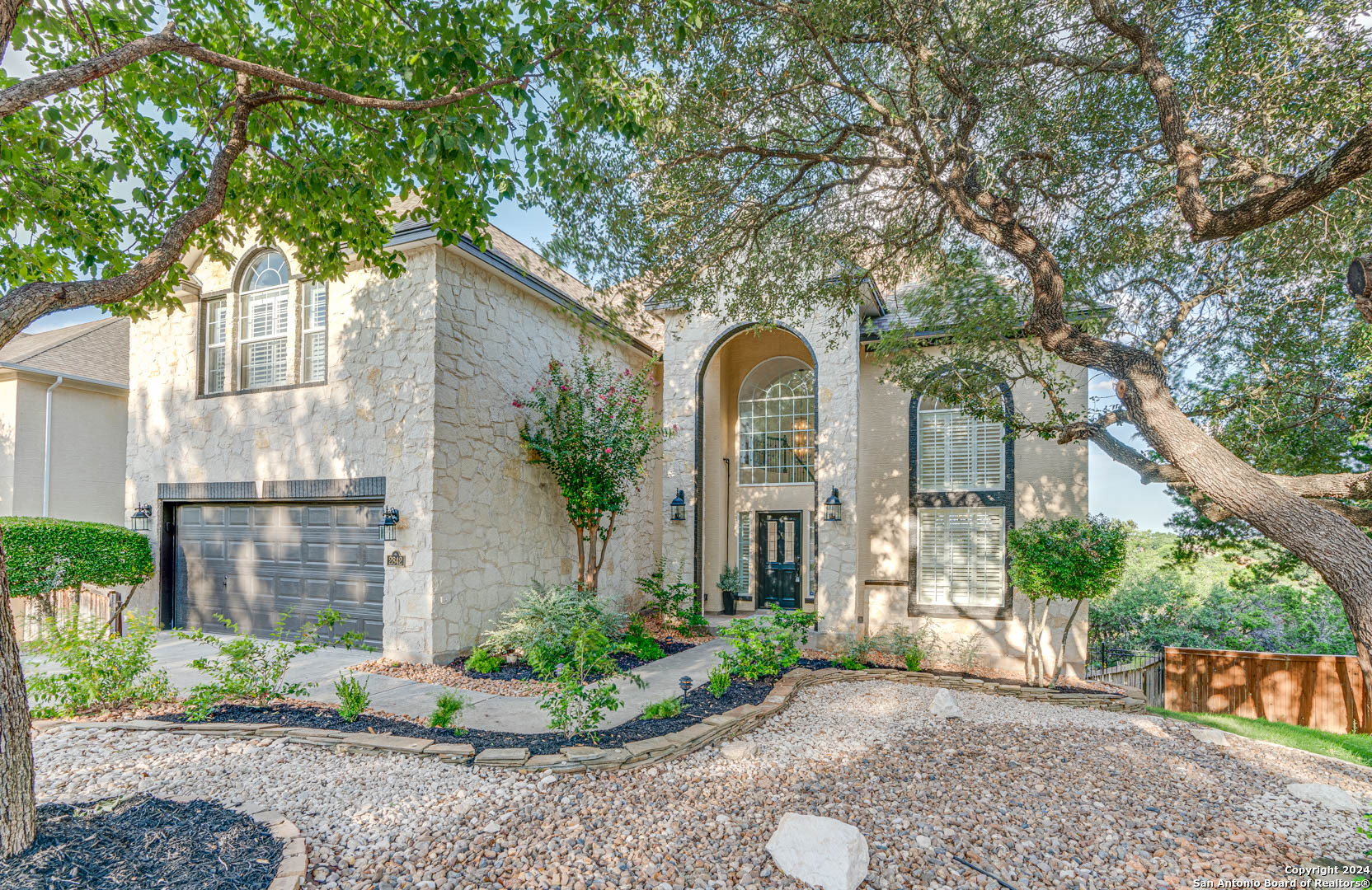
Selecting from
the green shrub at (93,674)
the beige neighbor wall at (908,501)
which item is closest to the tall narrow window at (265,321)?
the green shrub at (93,674)

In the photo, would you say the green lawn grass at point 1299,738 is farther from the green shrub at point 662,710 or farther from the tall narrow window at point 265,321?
the tall narrow window at point 265,321

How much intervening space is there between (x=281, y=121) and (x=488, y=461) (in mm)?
4154

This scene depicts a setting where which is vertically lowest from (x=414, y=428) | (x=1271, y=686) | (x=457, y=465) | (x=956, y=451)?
(x=1271, y=686)

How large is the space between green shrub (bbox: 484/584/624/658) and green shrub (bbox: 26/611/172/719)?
3077mm

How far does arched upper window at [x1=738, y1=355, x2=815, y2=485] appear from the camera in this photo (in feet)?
39.6

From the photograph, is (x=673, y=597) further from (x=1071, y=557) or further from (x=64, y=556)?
(x=64, y=556)

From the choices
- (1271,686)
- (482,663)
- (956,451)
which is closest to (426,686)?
(482,663)

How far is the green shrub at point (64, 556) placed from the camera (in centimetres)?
761

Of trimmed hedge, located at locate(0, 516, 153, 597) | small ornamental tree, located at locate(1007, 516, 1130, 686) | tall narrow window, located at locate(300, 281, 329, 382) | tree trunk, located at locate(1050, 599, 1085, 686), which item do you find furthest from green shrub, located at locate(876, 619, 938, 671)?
trimmed hedge, located at locate(0, 516, 153, 597)

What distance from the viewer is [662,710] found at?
520 centimetres

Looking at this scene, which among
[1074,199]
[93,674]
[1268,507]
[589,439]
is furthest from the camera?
[589,439]

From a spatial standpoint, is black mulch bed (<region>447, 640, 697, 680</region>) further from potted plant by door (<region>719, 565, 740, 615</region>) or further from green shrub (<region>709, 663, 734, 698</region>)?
potted plant by door (<region>719, 565, 740, 615</region>)

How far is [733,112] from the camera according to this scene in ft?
19.9

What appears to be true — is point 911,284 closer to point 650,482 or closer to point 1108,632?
point 650,482
